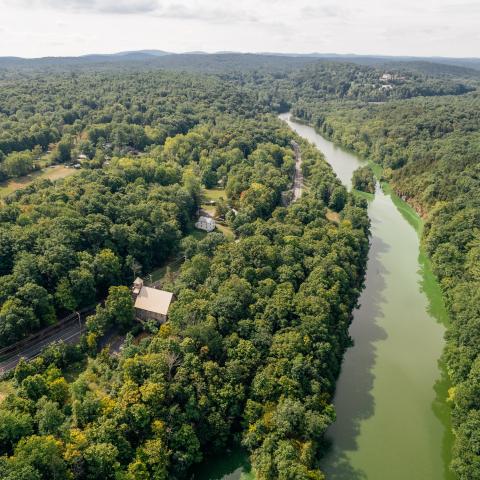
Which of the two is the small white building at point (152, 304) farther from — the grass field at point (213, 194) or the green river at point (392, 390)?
the grass field at point (213, 194)

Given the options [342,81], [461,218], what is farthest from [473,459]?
[342,81]

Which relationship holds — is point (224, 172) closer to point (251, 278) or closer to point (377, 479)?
point (251, 278)

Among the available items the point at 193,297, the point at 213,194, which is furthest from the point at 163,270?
the point at 213,194

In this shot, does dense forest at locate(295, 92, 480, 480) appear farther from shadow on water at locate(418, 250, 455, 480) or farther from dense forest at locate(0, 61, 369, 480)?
dense forest at locate(0, 61, 369, 480)

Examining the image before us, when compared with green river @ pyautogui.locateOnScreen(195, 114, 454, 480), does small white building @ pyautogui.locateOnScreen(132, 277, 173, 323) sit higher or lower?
higher

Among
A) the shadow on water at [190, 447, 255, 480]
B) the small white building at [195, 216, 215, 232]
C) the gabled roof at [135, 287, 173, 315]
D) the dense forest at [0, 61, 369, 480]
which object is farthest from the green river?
the small white building at [195, 216, 215, 232]

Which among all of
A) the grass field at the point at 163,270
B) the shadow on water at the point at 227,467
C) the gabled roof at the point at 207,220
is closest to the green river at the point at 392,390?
the shadow on water at the point at 227,467
